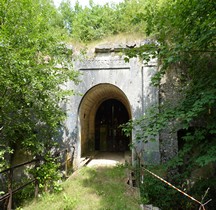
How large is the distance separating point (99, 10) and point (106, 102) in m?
8.01

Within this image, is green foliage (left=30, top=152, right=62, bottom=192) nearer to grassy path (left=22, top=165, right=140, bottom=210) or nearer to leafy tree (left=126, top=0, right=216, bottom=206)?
grassy path (left=22, top=165, right=140, bottom=210)

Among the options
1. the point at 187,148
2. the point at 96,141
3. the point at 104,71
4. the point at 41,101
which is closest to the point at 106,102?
the point at 96,141

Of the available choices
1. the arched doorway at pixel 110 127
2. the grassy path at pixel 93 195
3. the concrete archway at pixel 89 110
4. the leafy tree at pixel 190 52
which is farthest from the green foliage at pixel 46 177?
the arched doorway at pixel 110 127

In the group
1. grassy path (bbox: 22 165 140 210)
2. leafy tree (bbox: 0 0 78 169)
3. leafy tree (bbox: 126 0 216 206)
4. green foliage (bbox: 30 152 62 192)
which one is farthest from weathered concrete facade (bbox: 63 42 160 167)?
leafy tree (bbox: 126 0 216 206)

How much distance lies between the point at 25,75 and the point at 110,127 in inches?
347

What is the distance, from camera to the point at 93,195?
520 centimetres

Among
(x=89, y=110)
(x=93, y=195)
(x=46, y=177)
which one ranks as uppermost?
(x=89, y=110)

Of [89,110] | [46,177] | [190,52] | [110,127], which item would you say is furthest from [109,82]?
[110,127]

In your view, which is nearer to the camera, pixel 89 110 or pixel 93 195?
pixel 93 195

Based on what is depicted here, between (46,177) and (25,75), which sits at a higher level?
(25,75)

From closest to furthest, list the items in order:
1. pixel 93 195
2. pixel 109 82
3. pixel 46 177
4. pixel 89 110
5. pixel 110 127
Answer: pixel 93 195, pixel 46 177, pixel 109 82, pixel 89 110, pixel 110 127

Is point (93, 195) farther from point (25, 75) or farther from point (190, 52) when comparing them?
point (190, 52)

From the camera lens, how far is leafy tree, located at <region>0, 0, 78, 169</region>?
16.4ft

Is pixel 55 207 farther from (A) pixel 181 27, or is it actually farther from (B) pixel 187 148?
(A) pixel 181 27
